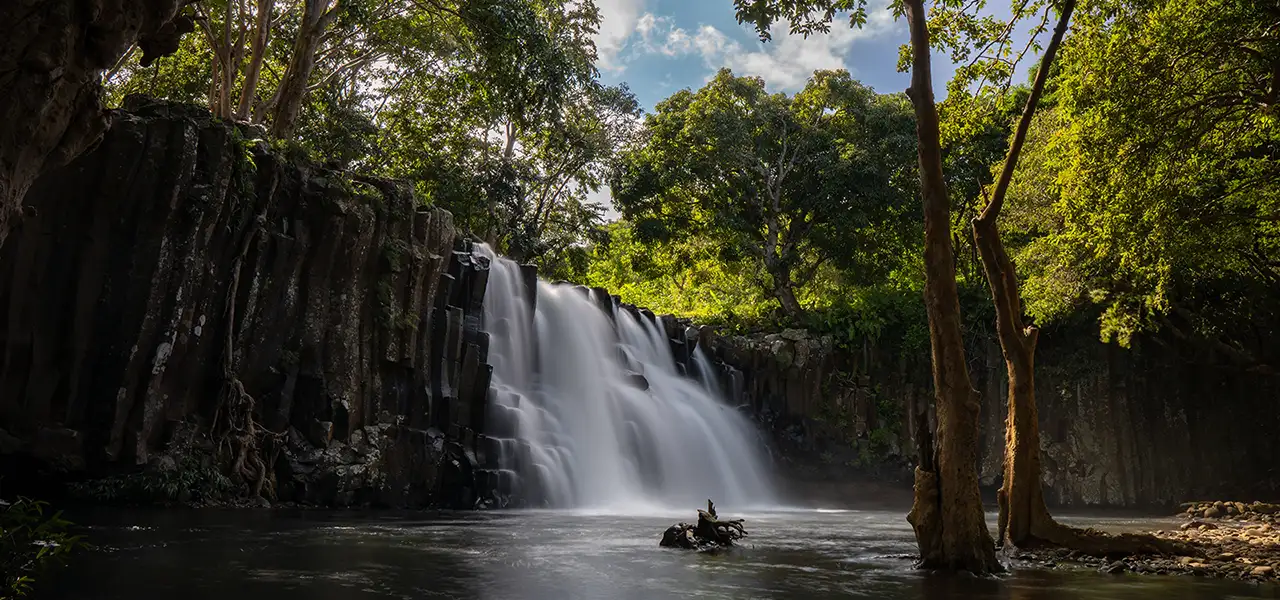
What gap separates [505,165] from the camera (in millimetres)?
30891

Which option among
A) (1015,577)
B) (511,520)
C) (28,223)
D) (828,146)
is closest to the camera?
(1015,577)

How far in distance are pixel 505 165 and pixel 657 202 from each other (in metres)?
6.61

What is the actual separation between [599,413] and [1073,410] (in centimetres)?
1773

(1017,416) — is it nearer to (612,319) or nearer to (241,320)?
(241,320)

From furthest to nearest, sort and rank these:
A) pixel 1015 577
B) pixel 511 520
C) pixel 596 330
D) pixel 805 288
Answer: pixel 805 288 < pixel 596 330 < pixel 511 520 < pixel 1015 577

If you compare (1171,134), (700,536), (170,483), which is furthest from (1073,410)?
(170,483)

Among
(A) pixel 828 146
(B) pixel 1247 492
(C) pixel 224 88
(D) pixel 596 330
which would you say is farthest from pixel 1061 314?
(C) pixel 224 88

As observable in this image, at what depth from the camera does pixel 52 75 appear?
5.22 metres

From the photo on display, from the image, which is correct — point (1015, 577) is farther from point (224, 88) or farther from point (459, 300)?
point (224, 88)

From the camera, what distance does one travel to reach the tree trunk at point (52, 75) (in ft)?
16.3

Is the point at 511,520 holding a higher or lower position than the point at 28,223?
lower

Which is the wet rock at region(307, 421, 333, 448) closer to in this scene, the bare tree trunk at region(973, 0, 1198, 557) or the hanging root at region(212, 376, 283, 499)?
the hanging root at region(212, 376, 283, 499)

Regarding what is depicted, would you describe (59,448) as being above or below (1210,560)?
above

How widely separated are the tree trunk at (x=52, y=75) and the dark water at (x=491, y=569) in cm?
344
